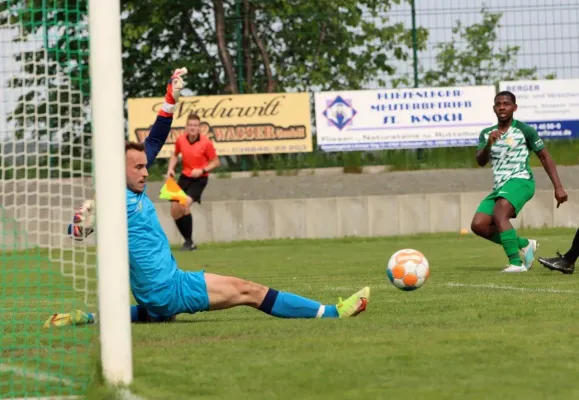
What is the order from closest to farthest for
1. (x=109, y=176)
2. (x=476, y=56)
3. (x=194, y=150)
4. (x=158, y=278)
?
(x=109, y=176)
(x=158, y=278)
(x=194, y=150)
(x=476, y=56)

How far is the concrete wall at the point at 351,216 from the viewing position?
66.1 ft

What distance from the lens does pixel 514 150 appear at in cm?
1228

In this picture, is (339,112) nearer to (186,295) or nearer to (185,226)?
(185,226)

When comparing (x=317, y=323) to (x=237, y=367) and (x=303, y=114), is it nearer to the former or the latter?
(x=237, y=367)

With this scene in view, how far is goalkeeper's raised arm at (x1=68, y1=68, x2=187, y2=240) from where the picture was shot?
280 inches

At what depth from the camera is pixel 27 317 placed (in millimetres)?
8875

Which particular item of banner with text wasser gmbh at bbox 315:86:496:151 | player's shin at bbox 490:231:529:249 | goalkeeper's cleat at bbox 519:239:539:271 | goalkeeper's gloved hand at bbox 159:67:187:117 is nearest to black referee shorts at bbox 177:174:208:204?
banner with text wasser gmbh at bbox 315:86:496:151

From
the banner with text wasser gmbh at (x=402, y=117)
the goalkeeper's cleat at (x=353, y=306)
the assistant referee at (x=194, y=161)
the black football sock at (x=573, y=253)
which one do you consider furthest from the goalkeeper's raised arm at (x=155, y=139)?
the banner with text wasser gmbh at (x=402, y=117)

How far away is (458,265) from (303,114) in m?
9.00

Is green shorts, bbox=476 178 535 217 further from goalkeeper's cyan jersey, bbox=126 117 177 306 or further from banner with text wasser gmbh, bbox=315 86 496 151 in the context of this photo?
banner with text wasser gmbh, bbox=315 86 496 151

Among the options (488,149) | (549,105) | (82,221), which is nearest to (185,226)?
(488,149)

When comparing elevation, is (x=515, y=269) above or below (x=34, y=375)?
below

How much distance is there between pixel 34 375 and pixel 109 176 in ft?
3.71

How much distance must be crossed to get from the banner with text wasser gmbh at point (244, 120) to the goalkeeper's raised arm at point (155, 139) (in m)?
13.7
